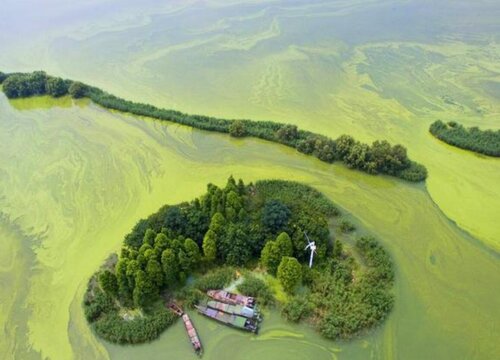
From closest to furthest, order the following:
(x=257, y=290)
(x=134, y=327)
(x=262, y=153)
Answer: (x=134, y=327) < (x=257, y=290) < (x=262, y=153)

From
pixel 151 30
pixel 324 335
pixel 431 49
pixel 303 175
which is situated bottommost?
pixel 324 335

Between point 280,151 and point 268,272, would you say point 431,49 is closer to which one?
point 280,151

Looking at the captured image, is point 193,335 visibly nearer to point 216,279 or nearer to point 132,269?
point 216,279

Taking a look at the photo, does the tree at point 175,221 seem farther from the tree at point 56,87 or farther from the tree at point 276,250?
the tree at point 56,87

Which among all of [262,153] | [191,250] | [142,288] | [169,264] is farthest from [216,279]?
[262,153]

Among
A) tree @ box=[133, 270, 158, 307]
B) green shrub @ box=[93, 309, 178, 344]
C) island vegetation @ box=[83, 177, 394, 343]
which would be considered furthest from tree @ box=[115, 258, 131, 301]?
green shrub @ box=[93, 309, 178, 344]

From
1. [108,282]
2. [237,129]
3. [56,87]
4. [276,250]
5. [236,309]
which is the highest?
[56,87]

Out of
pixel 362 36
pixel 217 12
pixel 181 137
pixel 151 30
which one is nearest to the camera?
pixel 181 137

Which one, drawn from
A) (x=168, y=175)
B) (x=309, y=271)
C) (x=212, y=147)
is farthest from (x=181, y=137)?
(x=309, y=271)
